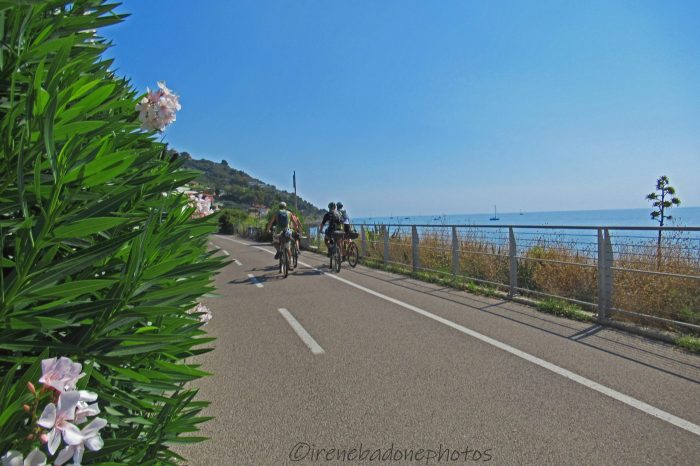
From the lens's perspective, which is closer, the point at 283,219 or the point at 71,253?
the point at 71,253

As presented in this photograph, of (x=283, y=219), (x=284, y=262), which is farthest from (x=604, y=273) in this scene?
(x=283, y=219)

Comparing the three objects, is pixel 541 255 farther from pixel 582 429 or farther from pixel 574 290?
pixel 582 429

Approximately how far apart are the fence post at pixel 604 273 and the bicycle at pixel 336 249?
8.22 metres

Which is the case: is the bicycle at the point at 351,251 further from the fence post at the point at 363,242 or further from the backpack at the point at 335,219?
the fence post at the point at 363,242

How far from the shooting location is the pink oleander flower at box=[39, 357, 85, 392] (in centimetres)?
106

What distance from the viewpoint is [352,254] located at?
16.2m

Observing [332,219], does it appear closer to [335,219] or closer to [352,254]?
[335,219]

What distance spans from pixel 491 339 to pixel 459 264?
5940 mm

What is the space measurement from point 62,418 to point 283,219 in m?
13.2

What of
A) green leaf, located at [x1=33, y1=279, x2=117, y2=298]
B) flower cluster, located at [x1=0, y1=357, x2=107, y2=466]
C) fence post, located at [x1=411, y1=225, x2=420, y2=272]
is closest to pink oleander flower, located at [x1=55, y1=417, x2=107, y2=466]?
flower cluster, located at [x1=0, y1=357, x2=107, y2=466]

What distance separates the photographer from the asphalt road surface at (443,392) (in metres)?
3.29

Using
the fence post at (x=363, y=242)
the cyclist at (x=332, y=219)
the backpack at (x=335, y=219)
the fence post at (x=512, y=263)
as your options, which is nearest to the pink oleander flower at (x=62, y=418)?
the fence post at (x=512, y=263)

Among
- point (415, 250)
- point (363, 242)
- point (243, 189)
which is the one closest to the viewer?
point (415, 250)

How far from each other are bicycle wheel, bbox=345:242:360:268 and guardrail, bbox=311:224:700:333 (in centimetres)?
362
